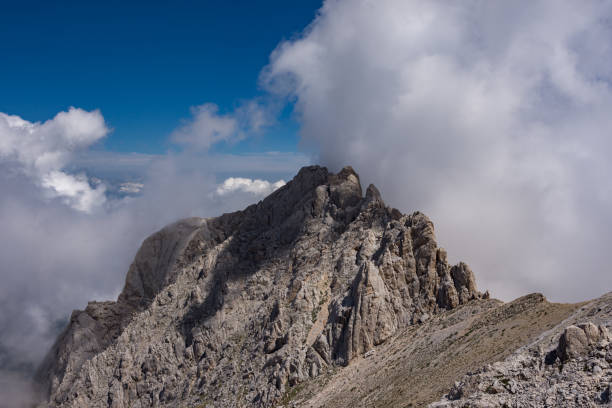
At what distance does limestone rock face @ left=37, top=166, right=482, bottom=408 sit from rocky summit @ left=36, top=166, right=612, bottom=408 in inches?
12.8

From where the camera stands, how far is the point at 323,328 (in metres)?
88.4

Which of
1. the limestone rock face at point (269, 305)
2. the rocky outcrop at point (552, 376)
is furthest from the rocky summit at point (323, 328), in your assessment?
the limestone rock face at point (269, 305)

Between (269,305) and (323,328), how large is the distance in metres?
19.3

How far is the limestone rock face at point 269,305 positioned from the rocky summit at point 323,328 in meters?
0.33

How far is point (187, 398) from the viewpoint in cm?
9762

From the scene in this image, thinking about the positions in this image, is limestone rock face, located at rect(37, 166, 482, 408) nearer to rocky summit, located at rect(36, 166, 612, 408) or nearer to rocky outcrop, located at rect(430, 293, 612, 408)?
rocky summit, located at rect(36, 166, 612, 408)

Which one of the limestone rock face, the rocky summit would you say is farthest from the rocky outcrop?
the limestone rock face

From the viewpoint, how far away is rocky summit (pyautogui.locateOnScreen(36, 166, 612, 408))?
1855 inches

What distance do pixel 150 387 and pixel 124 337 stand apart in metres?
19.0

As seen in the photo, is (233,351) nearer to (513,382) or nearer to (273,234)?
(273,234)

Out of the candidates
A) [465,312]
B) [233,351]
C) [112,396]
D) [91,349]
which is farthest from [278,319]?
[91,349]

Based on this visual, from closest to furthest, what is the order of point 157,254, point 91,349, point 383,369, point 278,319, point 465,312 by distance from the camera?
point 383,369 → point 465,312 → point 278,319 → point 91,349 → point 157,254

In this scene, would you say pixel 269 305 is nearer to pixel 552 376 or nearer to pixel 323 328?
pixel 323 328

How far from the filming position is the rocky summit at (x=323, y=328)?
155 feet
